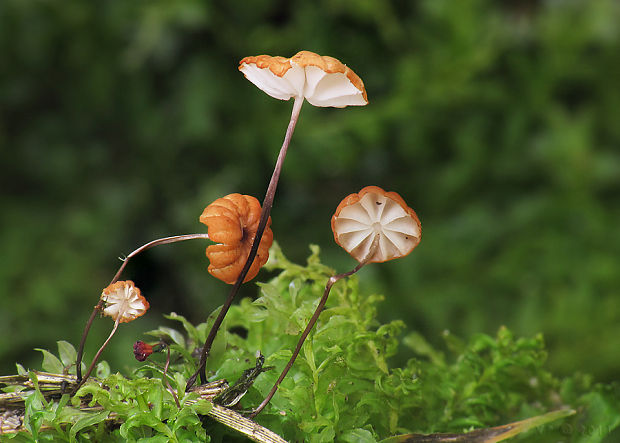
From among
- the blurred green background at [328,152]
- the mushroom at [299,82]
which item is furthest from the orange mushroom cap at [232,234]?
the blurred green background at [328,152]

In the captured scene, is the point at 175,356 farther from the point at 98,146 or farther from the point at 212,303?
the point at 98,146

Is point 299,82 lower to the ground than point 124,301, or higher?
higher

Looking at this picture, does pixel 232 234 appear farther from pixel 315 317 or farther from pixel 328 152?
pixel 328 152

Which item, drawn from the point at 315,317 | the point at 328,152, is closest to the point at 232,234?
the point at 315,317

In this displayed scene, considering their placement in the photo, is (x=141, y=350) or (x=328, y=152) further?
(x=328, y=152)

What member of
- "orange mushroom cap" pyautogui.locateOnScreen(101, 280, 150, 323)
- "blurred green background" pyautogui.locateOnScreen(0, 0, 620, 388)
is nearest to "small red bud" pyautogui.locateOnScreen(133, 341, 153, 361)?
"orange mushroom cap" pyautogui.locateOnScreen(101, 280, 150, 323)
